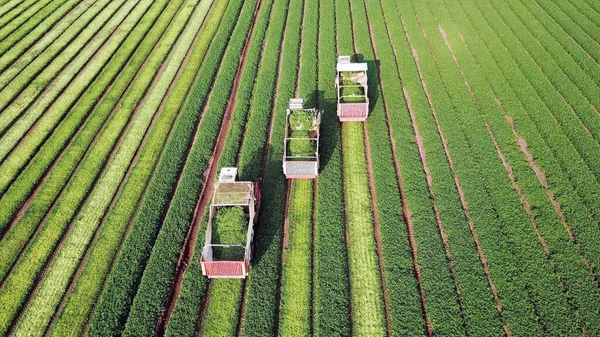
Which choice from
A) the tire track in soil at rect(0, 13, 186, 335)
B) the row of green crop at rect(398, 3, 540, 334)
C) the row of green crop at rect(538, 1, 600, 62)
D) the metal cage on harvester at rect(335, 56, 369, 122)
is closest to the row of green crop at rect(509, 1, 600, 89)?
the row of green crop at rect(538, 1, 600, 62)

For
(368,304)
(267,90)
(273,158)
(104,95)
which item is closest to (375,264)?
(368,304)

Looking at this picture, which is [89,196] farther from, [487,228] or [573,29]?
[573,29]

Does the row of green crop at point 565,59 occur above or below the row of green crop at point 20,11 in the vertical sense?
below

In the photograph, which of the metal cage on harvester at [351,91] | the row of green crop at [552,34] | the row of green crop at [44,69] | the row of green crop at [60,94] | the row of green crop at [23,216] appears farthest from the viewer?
the row of green crop at [552,34]

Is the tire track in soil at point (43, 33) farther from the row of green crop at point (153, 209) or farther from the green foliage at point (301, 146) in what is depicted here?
the green foliage at point (301, 146)

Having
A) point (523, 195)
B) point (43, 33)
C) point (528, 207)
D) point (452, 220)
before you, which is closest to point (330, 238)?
point (452, 220)

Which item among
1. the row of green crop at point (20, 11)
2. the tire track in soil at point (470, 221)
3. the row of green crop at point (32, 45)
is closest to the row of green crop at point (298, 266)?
the tire track in soil at point (470, 221)
